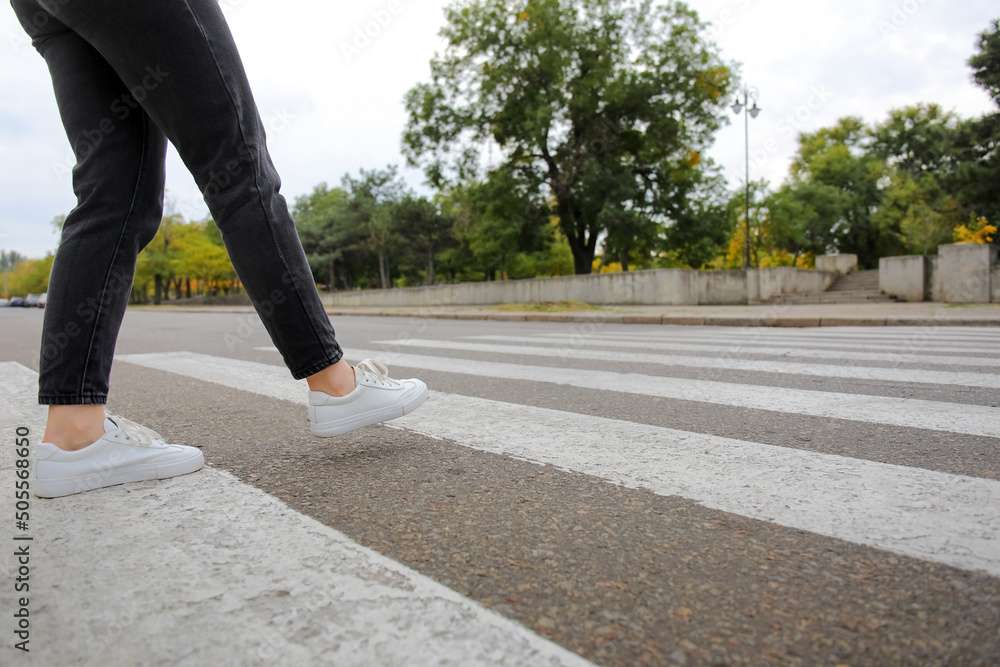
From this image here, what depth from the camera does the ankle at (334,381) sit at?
2078 millimetres

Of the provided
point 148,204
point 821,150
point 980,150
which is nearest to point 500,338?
point 148,204

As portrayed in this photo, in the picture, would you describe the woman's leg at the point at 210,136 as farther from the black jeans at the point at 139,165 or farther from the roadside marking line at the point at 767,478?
the roadside marking line at the point at 767,478

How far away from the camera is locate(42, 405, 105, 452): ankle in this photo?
1758mm

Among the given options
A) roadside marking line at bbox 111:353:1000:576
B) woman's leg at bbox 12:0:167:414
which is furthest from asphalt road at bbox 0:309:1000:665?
woman's leg at bbox 12:0:167:414

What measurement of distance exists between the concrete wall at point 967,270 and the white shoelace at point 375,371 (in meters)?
17.1

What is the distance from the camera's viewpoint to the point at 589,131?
25.9 meters

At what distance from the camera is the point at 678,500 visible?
1.70m

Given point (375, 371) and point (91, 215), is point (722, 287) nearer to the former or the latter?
point (375, 371)

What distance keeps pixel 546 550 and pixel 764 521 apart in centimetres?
56

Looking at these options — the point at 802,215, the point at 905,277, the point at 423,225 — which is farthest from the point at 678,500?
the point at 802,215

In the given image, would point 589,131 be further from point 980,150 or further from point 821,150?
point 821,150

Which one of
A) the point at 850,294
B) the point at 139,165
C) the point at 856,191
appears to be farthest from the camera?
the point at 856,191

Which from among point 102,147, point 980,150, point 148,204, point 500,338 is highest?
point 980,150

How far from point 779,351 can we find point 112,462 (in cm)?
521
